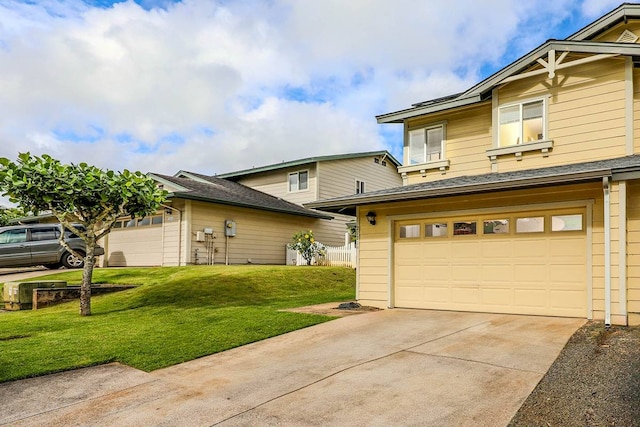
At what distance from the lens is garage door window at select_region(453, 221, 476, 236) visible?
364 inches

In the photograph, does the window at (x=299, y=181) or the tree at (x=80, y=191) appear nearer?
the tree at (x=80, y=191)

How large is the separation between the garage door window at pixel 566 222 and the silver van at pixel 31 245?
54.6ft

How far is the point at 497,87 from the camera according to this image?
10.7 m

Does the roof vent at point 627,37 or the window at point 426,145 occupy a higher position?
the roof vent at point 627,37

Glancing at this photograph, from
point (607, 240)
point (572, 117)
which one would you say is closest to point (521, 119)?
point (572, 117)

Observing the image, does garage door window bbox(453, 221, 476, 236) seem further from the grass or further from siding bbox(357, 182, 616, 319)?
the grass

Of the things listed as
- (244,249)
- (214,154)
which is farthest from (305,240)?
(214,154)

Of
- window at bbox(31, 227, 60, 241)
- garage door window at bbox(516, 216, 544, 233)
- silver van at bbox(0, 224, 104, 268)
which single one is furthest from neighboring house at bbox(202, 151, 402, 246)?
garage door window at bbox(516, 216, 544, 233)

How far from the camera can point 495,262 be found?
350 inches

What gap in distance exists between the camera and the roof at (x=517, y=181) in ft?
23.7

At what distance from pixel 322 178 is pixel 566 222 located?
15.9 meters

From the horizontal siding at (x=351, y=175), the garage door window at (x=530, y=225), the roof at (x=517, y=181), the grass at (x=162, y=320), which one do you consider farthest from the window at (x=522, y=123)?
the horizontal siding at (x=351, y=175)

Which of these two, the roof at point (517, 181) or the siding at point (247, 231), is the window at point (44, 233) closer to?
the siding at point (247, 231)

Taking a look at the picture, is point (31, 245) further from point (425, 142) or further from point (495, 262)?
point (495, 262)
